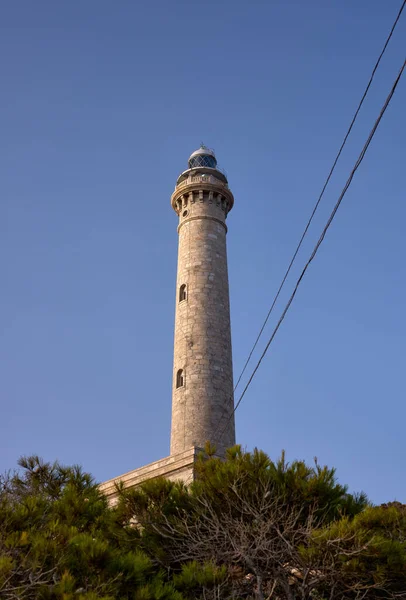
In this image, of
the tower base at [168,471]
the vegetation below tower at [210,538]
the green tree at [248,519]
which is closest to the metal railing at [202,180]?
the tower base at [168,471]

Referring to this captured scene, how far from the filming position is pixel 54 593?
8.37 m

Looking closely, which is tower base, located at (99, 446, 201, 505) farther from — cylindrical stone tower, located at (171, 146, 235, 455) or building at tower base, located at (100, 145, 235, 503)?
cylindrical stone tower, located at (171, 146, 235, 455)

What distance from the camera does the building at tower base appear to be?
20156 millimetres

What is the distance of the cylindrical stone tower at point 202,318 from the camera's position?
67.1 feet

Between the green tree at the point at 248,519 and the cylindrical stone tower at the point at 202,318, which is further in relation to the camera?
the cylindrical stone tower at the point at 202,318

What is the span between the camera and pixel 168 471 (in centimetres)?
1652

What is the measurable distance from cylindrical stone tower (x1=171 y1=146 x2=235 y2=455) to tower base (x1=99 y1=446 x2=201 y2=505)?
72.1 inches

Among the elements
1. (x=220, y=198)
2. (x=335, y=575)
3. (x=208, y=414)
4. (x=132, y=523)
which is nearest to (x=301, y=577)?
(x=335, y=575)

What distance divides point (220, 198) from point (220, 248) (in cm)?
235

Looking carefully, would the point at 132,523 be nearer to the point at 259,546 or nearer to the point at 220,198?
the point at 259,546

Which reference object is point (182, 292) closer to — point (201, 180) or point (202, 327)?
point (202, 327)

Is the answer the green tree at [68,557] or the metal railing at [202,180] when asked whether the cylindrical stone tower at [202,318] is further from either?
the green tree at [68,557]

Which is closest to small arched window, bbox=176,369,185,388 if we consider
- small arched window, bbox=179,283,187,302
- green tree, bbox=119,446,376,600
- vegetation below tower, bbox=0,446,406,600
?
small arched window, bbox=179,283,187,302

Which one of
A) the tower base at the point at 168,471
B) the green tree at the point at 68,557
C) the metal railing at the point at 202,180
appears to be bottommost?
the green tree at the point at 68,557
